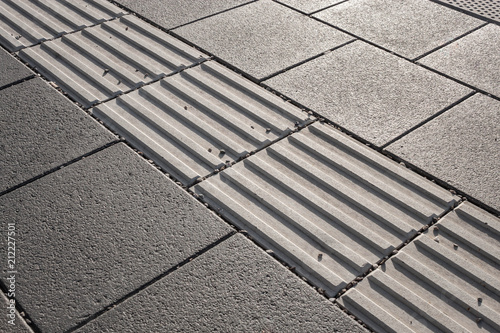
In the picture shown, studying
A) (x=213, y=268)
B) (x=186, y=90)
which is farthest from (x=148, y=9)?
(x=213, y=268)

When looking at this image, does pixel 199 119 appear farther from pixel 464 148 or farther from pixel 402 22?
pixel 402 22

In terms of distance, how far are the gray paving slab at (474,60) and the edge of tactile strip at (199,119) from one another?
62.9 inches

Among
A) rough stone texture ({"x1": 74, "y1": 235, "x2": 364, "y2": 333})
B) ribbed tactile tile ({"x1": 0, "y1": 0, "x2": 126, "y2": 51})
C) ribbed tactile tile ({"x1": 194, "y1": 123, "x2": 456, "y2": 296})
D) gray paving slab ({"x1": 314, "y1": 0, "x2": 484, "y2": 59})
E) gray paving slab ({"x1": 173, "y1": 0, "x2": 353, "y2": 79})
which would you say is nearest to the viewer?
rough stone texture ({"x1": 74, "y1": 235, "x2": 364, "y2": 333})

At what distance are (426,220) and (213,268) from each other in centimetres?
144

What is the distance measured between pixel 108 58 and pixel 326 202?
2.82 metres

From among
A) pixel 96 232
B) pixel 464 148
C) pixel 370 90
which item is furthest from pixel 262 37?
pixel 96 232

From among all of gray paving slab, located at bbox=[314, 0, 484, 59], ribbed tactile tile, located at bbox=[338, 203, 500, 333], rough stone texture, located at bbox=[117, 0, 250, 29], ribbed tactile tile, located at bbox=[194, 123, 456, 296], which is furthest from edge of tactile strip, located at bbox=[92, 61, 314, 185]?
gray paving slab, located at bbox=[314, 0, 484, 59]

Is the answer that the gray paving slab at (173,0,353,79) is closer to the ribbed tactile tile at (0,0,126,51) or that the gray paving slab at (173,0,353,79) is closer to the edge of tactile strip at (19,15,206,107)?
the edge of tactile strip at (19,15,206,107)

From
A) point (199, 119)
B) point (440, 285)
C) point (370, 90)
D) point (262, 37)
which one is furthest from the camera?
point (262, 37)

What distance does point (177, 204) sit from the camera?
386cm

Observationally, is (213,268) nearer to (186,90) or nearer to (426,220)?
(426,220)

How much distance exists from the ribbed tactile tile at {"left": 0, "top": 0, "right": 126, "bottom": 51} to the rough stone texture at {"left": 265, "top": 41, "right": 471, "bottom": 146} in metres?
2.41

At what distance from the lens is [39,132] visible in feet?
14.9

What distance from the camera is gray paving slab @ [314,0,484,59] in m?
5.76
